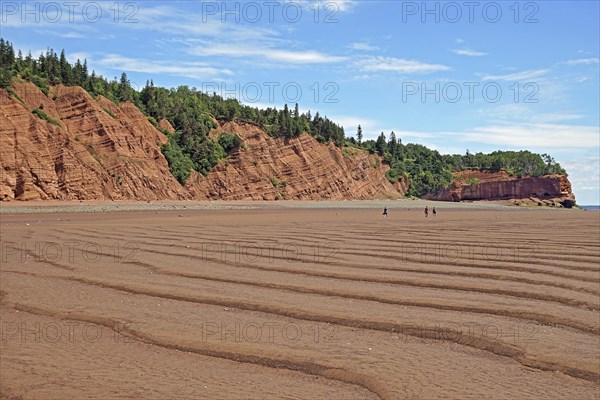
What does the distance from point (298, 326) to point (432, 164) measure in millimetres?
129573

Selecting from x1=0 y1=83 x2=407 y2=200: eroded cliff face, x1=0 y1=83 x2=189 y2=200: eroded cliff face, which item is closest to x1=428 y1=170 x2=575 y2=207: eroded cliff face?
x1=0 y1=83 x2=407 y2=200: eroded cliff face

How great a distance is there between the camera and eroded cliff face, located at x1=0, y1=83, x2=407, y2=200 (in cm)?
4388

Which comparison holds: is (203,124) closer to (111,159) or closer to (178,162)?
(178,162)

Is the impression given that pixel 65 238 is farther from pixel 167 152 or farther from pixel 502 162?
pixel 502 162

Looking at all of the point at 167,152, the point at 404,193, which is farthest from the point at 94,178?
the point at 404,193

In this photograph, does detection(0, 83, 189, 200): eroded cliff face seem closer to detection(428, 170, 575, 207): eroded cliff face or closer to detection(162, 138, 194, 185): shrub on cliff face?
detection(162, 138, 194, 185): shrub on cliff face

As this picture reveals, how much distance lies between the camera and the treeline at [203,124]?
190ft

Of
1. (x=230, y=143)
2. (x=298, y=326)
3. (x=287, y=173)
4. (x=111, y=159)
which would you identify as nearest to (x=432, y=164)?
(x=287, y=173)

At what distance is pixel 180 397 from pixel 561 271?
9.48m

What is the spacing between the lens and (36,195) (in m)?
43.0

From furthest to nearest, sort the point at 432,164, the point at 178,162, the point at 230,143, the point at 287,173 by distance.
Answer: the point at 432,164 → the point at 287,173 → the point at 230,143 → the point at 178,162

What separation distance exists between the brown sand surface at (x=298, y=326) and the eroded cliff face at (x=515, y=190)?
347 ft

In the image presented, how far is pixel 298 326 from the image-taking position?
6.98 metres

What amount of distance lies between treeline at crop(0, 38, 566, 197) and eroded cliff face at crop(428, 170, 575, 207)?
12.2ft
